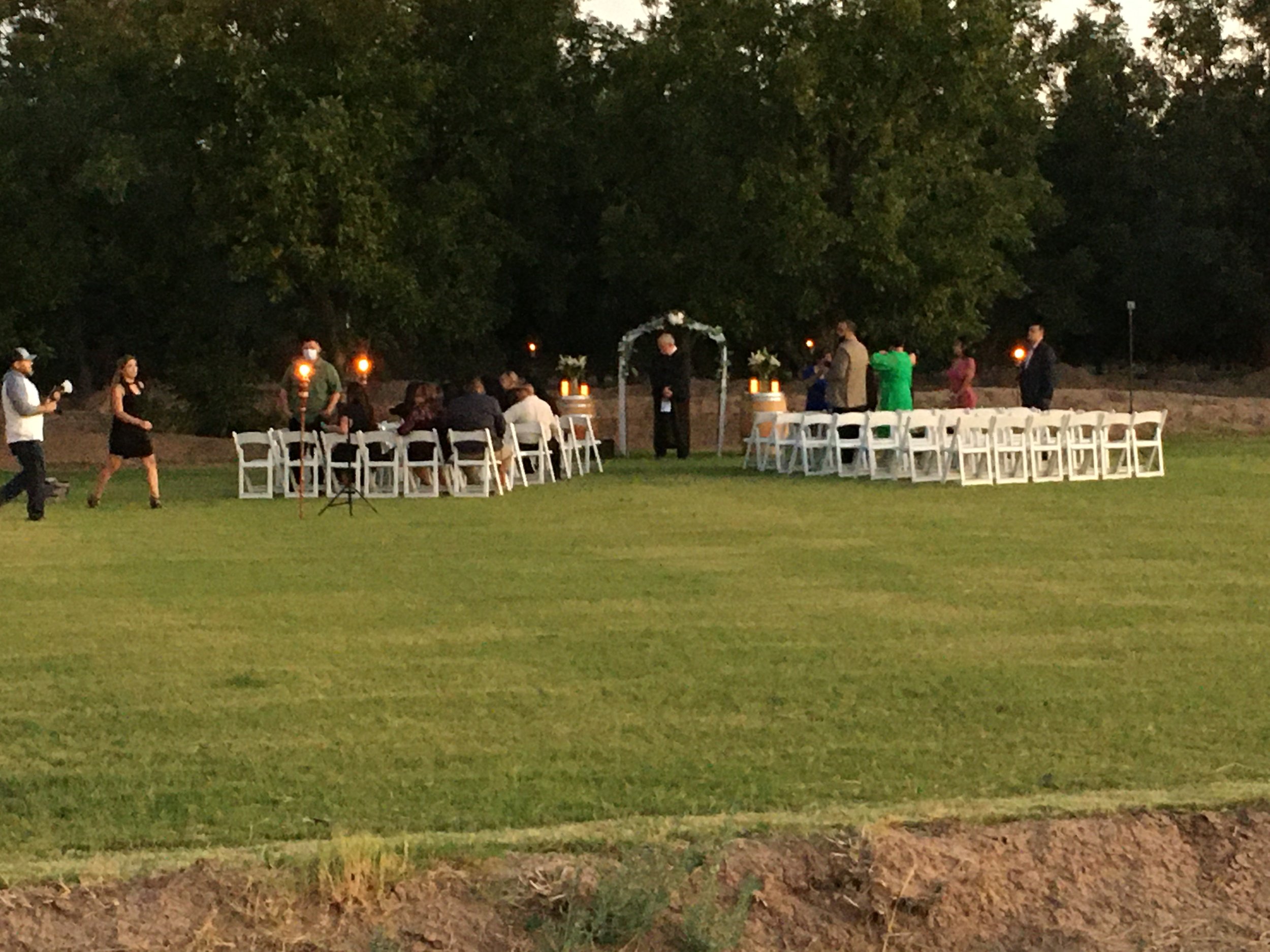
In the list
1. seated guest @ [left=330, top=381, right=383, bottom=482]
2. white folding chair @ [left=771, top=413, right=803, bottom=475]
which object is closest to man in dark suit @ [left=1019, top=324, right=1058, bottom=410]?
white folding chair @ [left=771, top=413, right=803, bottom=475]

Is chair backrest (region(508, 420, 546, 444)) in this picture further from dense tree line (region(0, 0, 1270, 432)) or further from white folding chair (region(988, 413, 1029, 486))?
dense tree line (region(0, 0, 1270, 432))

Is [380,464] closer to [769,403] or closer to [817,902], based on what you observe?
[769,403]

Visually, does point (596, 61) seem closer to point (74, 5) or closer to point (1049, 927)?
point (74, 5)

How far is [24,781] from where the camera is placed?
663 centimetres

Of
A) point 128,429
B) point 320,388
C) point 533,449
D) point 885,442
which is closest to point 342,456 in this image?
point 320,388

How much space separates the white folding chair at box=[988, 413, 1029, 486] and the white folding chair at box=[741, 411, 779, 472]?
321 cm

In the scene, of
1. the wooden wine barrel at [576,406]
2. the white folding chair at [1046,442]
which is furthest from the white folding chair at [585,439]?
the white folding chair at [1046,442]

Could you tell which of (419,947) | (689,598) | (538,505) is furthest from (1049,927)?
(538,505)

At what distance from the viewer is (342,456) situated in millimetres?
20469

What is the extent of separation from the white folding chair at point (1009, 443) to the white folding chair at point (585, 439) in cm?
481

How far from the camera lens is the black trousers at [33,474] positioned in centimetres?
1750

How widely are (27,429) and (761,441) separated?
967cm

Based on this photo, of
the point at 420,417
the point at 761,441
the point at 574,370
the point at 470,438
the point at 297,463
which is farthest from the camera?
the point at 574,370

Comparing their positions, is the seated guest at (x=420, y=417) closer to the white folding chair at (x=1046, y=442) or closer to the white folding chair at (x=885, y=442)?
the white folding chair at (x=885, y=442)
